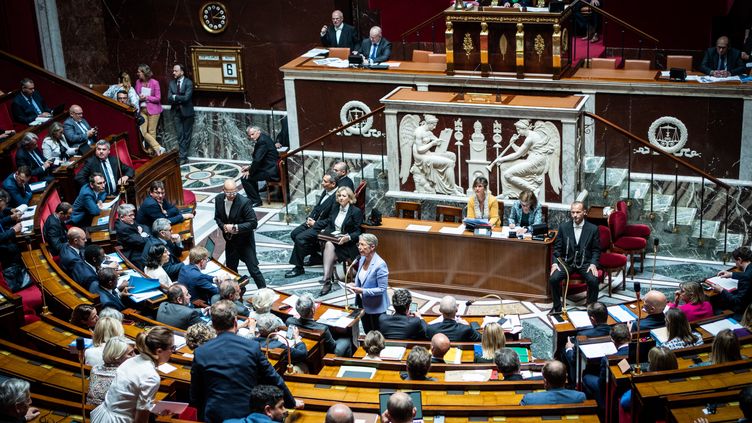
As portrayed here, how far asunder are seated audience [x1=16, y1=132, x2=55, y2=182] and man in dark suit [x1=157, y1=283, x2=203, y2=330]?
3.31m

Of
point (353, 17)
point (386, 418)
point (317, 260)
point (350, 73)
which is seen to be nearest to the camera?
point (386, 418)

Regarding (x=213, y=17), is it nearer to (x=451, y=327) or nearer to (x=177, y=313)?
(x=177, y=313)

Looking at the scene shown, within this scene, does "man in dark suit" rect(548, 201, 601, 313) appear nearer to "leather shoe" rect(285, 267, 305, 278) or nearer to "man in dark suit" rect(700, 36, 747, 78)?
"leather shoe" rect(285, 267, 305, 278)

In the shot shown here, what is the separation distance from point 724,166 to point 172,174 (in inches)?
263

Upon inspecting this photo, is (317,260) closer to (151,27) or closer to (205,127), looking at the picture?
(205,127)

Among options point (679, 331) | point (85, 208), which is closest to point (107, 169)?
point (85, 208)

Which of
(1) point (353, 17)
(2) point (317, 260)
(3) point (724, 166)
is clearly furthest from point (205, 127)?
(3) point (724, 166)

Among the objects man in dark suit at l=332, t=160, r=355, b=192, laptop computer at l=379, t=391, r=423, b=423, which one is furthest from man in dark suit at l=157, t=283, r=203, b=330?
man in dark suit at l=332, t=160, r=355, b=192

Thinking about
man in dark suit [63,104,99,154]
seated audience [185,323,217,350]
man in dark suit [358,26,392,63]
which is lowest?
seated audience [185,323,217,350]

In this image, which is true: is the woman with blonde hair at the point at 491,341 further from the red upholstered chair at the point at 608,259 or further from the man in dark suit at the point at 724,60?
the man in dark suit at the point at 724,60

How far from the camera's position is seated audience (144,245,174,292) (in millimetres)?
8828

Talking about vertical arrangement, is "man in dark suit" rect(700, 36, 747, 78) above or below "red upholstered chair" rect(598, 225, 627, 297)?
above

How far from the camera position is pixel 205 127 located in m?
15.9

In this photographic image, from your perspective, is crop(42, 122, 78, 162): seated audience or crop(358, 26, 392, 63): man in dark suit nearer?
crop(42, 122, 78, 162): seated audience
